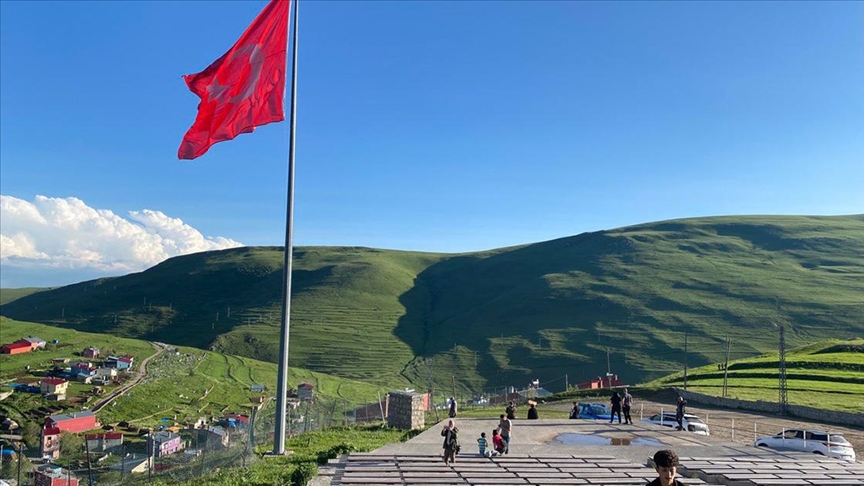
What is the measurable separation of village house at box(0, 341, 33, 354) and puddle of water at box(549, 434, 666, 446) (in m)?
120

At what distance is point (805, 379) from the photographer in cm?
6103

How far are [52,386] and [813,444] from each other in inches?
3676

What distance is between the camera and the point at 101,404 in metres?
83.0

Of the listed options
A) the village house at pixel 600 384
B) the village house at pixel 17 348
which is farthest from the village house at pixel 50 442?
the village house at pixel 17 348

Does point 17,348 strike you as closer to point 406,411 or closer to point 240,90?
point 406,411

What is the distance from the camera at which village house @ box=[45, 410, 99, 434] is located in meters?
67.7

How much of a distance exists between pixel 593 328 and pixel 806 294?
2248 inches

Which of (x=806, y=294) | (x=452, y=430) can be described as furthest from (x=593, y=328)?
(x=452, y=430)

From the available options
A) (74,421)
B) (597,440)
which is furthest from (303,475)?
(74,421)

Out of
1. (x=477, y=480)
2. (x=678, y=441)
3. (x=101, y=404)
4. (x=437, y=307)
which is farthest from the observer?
(x=437, y=307)

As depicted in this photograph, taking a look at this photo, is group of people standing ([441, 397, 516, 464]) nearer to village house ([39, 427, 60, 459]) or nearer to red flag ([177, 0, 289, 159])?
red flag ([177, 0, 289, 159])

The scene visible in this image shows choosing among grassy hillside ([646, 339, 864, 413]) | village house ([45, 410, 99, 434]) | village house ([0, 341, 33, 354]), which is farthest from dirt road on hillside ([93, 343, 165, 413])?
grassy hillside ([646, 339, 864, 413])

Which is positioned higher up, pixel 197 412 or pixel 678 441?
pixel 678 441

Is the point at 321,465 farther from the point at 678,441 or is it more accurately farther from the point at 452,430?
the point at 678,441
